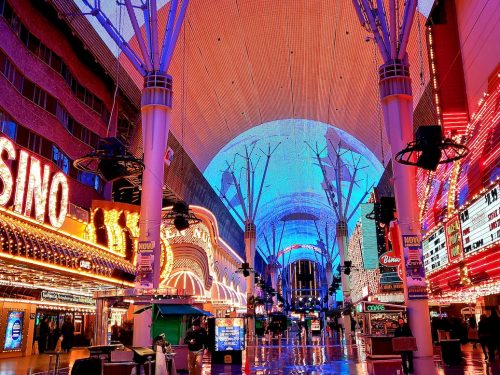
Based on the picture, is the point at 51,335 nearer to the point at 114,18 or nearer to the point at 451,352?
the point at 114,18

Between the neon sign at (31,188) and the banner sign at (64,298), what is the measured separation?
24.1ft

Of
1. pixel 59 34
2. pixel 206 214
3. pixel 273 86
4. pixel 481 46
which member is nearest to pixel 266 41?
pixel 273 86

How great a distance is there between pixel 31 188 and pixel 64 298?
11.6 metres

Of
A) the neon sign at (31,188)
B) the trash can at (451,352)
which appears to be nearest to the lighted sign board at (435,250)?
the trash can at (451,352)

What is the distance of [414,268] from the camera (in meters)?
16.8

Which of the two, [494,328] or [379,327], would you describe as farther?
[379,327]

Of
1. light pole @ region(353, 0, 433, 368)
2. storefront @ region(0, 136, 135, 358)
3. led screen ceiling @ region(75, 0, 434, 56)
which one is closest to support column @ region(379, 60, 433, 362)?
light pole @ region(353, 0, 433, 368)

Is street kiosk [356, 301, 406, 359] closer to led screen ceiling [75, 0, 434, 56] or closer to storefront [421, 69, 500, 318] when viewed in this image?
storefront [421, 69, 500, 318]

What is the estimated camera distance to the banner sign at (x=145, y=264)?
17.4m

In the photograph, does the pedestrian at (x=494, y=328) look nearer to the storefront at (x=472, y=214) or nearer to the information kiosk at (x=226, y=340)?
the storefront at (x=472, y=214)

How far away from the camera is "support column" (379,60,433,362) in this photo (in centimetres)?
1733

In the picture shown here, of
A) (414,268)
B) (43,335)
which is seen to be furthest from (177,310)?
(43,335)

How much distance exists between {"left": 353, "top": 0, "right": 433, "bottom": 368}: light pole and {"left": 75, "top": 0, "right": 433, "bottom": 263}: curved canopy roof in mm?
7975

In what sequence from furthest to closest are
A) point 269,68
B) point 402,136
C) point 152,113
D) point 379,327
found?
point 269,68, point 379,327, point 152,113, point 402,136
